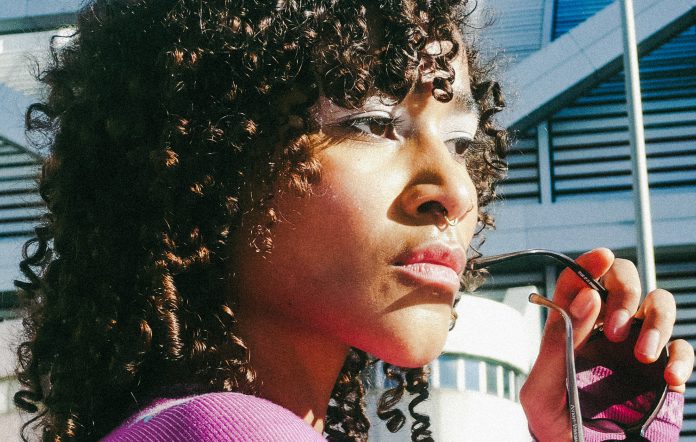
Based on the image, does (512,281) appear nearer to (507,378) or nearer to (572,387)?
(507,378)

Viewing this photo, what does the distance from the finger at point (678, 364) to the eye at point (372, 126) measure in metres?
Answer: 0.83

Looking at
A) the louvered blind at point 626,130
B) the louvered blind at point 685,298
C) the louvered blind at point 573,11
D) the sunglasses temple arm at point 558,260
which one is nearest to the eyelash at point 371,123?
the sunglasses temple arm at point 558,260

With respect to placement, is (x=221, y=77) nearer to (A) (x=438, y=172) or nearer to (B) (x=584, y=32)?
(A) (x=438, y=172)

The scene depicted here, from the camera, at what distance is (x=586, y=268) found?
6.75 ft

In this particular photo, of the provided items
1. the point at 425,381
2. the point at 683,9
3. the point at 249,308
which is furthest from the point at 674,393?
the point at 683,9

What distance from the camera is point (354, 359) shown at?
208 centimetres

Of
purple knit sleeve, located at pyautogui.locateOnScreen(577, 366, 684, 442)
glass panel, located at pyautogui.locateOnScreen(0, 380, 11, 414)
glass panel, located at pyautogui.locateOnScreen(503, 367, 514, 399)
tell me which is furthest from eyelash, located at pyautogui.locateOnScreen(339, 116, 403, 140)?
glass panel, located at pyautogui.locateOnScreen(503, 367, 514, 399)

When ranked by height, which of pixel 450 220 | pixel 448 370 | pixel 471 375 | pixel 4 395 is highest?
pixel 450 220

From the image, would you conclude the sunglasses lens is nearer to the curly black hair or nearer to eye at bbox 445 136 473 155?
eye at bbox 445 136 473 155

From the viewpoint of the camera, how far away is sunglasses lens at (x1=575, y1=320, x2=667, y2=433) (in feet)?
6.28

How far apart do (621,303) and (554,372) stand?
22 centimetres

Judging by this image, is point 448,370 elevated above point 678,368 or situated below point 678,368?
below

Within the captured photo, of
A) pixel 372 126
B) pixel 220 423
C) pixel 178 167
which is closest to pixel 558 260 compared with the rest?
pixel 372 126

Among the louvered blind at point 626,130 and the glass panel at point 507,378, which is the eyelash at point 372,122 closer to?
the glass panel at point 507,378
